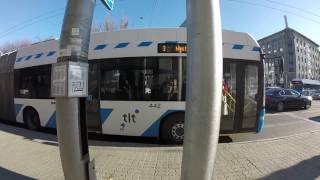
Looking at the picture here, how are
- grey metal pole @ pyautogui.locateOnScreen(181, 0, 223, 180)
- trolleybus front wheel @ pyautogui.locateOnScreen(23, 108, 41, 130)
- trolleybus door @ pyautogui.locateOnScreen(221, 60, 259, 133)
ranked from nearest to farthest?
grey metal pole @ pyautogui.locateOnScreen(181, 0, 223, 180) < trolleybus door @ pyautogui.locateOnScreen(221, 60, 259, 133) < trolleybus front wheel @ pyautogui.locateOnScreen(23, 108, 41, 130)

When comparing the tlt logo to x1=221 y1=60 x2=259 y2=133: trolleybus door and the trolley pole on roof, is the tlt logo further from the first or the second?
the trolley pole on roof

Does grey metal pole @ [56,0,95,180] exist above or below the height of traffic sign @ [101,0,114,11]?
below

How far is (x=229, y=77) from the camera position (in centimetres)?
855

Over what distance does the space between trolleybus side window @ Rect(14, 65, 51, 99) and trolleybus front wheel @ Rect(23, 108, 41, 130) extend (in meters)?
0.54

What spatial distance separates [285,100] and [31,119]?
14731 millimetres

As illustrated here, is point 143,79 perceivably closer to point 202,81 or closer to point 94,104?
point 94,104

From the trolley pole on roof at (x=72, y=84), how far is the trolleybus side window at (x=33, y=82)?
698 centimetres

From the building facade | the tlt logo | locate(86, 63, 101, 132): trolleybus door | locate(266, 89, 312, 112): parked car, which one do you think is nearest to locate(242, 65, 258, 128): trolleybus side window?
the tlt logo

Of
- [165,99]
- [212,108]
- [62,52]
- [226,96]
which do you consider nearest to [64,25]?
[62,52]

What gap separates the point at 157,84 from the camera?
27.7ft

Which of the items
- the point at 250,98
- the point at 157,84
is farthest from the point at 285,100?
the point at 157,84

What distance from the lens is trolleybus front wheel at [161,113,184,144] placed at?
841 centimetres

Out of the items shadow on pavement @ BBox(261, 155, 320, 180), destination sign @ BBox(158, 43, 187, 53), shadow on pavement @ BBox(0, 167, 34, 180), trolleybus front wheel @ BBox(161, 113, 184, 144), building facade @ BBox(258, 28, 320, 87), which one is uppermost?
building facade @ BBox(258, 28, 320, 87)

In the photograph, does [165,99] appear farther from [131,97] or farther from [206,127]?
[206,127]
